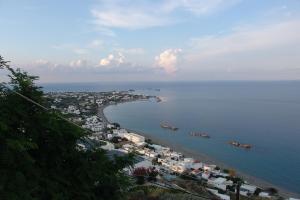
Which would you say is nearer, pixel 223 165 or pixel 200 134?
pixel 223 165

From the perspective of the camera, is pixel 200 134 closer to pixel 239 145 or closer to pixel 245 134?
pixel 245 134

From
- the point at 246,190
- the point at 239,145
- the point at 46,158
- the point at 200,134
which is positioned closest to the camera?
the point at 46,158

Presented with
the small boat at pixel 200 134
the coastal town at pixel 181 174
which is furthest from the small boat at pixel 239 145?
the coastal town at pixel 181 174

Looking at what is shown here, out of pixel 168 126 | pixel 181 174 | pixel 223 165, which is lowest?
pixel 223 165

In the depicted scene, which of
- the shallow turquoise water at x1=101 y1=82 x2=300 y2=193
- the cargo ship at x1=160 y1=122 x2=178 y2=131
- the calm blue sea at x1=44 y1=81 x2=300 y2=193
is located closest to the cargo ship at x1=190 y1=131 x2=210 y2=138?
the calm blue sea at x1=44 y1=81 x2=300 y2=193

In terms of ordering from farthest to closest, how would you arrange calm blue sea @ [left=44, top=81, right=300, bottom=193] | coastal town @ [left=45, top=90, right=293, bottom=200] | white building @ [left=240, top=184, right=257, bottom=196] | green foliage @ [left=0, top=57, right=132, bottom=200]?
calm blue sea @ [left=44, top=81, right=300, bottom=193]
white building @ [left=240, top=184, right=257, bottom=196]
coastal town @ [left=45, top=90, right=293, bottom=200]
green foliage @ [left=0, top=57, right=132, bottom=200]

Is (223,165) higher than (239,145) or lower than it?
lower

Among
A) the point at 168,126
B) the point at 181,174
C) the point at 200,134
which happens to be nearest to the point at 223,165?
the point at 181,174

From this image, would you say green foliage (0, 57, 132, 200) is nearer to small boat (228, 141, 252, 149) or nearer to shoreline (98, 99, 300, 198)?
shoreline (98, 99, 300, 198)
